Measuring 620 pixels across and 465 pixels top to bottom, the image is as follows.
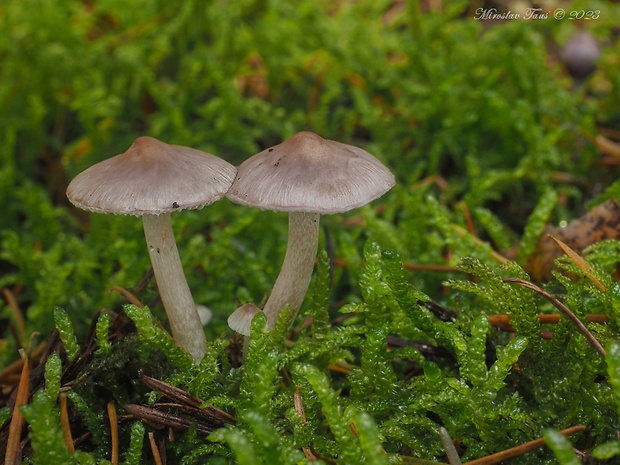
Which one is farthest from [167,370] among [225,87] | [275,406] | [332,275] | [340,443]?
[225,87]

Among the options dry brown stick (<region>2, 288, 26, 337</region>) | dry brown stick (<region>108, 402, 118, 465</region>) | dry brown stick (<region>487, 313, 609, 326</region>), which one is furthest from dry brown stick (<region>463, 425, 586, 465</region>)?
dry brown stick (<region>2, 288, 26, 337</region>)

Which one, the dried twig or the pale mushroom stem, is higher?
the pale mushroom stem

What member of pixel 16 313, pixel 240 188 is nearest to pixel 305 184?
pixel 240 188

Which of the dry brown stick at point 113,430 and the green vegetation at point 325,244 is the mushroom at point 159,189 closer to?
the green vegetation at point 325,244

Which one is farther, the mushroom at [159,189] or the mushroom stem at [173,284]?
the mushroom stem at [173,284]

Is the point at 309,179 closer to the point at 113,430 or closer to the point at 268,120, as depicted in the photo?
the point at 113,430

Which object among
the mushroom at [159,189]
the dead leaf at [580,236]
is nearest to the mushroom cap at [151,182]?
the mushroom at [159,189]

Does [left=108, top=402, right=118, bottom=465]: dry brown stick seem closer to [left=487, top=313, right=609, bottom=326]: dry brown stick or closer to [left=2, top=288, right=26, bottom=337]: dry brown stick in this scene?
[left=2, top=288, right=26, bottom=337]: dry brown stick
